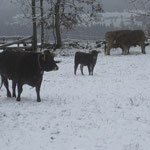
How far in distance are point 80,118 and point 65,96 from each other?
3.07 metres

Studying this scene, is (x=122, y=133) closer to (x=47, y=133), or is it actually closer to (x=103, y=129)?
(x=103, y=129)

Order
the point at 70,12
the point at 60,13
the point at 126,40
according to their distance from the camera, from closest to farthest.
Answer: the point at 126,40 < the point at 60,13 < the point at 70,12

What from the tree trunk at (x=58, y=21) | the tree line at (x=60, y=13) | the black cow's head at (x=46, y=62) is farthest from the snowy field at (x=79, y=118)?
the tree line at (x=60, y=13)

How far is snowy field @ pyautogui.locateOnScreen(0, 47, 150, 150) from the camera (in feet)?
20.9

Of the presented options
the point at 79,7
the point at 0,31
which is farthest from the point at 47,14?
the point at 0,31

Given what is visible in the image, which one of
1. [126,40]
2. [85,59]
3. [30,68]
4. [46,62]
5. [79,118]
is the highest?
[126,40]

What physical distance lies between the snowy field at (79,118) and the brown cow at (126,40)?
13.7 m

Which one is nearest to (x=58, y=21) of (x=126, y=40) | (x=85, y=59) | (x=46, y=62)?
(x=126, y=40)

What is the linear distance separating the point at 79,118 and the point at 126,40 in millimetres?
19867

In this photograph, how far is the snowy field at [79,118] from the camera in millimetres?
6359

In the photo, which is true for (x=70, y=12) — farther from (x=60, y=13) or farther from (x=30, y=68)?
(x=30, y=68)

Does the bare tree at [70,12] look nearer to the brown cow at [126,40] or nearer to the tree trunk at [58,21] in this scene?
the tree trunk at [58,21]

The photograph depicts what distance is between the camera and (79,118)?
8.02m

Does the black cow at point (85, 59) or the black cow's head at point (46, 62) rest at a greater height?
the black cow's head at point (46, 62)
